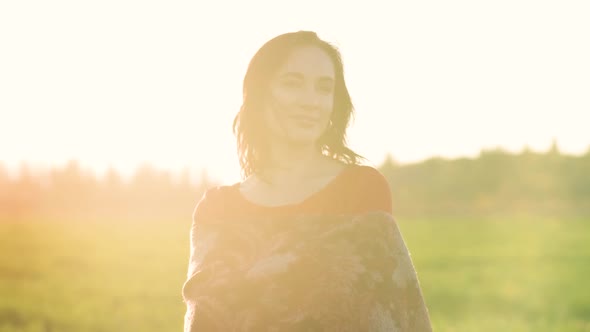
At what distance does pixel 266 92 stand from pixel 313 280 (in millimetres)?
706

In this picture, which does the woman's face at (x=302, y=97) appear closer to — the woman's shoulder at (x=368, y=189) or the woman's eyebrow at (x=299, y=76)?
the woman's eyebrow at (x=299, y=76)

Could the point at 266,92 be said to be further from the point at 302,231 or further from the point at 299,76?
the point at 302,231

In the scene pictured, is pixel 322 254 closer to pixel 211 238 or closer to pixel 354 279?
pixel 354 279

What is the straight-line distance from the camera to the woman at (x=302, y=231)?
2658mm

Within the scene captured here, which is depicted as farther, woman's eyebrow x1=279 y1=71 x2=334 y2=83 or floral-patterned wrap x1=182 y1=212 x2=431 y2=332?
woman's eyebrow x1=279 y1=71 x2=334 y2=83

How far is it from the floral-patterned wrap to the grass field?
8.27 meters

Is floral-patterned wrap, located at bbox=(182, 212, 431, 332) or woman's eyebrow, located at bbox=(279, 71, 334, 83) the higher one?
woman's eyebrow, located at bbox=(279, 71, 334, 83)

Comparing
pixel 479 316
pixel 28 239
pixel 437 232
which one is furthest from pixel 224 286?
pixel 437 232

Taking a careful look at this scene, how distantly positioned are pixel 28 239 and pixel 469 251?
51.9 ft

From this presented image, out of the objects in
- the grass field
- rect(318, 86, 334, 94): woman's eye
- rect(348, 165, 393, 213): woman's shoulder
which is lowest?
the grass field

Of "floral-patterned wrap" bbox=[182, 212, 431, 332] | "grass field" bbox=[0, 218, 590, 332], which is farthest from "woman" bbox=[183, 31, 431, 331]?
"grass field" bbox=[0, 218, 590, 332]

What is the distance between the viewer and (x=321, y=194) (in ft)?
9.00

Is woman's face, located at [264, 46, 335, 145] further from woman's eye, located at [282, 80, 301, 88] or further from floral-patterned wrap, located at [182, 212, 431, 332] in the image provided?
floral-patterned wrap, located at [182, 212, 431, 332]

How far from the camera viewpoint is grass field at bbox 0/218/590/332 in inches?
469
